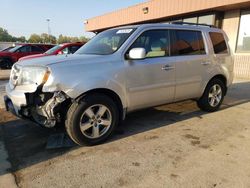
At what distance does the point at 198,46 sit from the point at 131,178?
127 inches

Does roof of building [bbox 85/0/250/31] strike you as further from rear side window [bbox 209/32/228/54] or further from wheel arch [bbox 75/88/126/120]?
wheel arch [bbox 75/88/126/120]

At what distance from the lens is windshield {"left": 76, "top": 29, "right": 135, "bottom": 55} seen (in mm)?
4055

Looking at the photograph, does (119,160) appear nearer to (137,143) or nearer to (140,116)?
(137,143)

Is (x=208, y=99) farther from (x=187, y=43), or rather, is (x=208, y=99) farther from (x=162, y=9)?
(x=162, y=9)

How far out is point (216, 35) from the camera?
539 cm

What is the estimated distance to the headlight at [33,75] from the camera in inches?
132

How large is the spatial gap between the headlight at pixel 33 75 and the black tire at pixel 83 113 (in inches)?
22.0

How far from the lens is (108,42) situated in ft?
14.3

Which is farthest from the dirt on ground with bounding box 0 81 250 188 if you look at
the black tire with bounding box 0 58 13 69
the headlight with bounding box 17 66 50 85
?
the black tire with bounding box 0 58 13 69

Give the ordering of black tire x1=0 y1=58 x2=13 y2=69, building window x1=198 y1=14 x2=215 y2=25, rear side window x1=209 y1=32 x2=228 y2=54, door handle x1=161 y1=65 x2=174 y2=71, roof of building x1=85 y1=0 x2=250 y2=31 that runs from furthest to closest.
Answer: black tire x1=0 y1=58 x2=13 y2=69, building window x1=198 y1=14 x2=215 y2=25, roof of building x1=85 y1=0 x2=250 y2=31, rear side window x1=209 y1=32 x2=228 y2=54, door handle x1=161 y1=65 x2=174 y2=71

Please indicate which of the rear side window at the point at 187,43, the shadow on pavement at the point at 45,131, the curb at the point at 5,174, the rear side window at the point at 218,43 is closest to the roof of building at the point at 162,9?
the rear side window at the point at 218,43

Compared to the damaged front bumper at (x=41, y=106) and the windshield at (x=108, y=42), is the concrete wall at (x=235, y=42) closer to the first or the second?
the windshield at (x=108, y=42)

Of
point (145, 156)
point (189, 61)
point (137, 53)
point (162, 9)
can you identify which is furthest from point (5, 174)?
point (162, 9)

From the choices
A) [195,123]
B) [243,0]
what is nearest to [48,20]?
[243,0]
